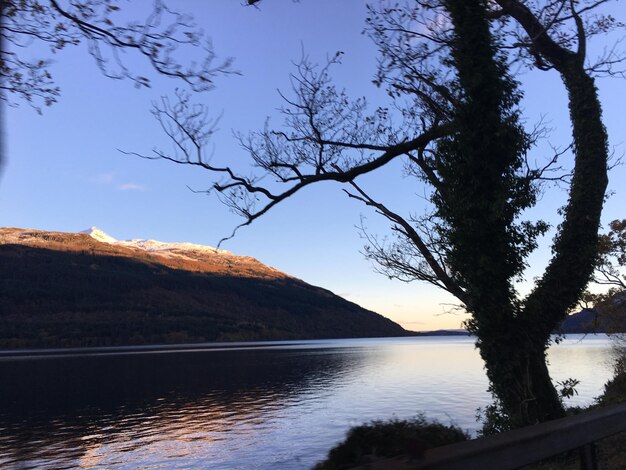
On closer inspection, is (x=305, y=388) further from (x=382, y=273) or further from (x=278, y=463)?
(x=382, y=273)

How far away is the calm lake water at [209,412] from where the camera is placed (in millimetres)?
28000

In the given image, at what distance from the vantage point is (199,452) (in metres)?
28.8

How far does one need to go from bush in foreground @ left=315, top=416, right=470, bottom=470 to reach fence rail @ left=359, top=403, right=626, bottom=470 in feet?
2.89

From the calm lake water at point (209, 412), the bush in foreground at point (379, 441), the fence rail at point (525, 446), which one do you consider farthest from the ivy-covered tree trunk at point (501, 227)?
Answer: the calm lake water at point (209, 412)

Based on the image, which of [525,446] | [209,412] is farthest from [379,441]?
[209,412]

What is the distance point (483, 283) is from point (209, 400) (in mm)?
43508

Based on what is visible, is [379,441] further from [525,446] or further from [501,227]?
[501,227]

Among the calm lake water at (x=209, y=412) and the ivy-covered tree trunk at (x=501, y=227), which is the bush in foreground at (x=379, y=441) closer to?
the ivy-covered tree trunk at (x=501, y=227)

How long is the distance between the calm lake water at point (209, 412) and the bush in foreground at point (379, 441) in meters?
20.4

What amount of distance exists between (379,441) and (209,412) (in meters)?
40.8

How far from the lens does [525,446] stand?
4637 millimetres

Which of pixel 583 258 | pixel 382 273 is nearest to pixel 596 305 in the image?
pixel 382 273

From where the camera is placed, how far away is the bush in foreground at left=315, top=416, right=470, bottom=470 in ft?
16.8

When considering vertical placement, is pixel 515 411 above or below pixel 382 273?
below
